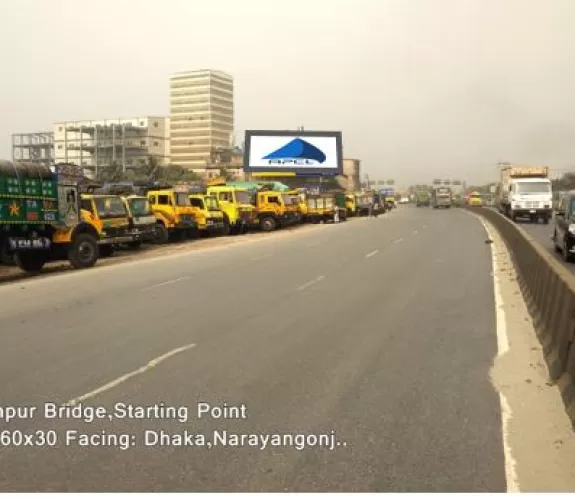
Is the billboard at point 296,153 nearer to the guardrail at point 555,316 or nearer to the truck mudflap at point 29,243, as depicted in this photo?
the truck mudflap at point 29,243

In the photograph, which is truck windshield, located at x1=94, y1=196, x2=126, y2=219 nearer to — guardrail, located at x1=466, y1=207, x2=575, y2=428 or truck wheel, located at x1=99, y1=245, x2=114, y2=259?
truck wheel, located at x1=99, y1=245, x2=114, y2=259

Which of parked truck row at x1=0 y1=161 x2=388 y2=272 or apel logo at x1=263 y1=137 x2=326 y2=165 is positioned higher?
apel logo at x1=263 y1=137 x2=326 y2=165

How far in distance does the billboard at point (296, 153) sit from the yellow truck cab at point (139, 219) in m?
52.1

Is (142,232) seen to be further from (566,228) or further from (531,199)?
(531,199)

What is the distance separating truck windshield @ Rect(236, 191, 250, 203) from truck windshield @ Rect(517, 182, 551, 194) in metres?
16.9

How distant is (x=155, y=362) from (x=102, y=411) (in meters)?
1.72

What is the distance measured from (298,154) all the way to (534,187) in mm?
38556

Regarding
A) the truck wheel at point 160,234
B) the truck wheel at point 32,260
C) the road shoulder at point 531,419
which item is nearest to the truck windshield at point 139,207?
the truck wheel at point 160,234

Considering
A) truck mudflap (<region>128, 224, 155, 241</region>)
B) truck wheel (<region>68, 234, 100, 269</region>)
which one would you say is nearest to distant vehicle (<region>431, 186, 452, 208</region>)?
truck mudflap (<region>128, 224, 155, 241</region>)

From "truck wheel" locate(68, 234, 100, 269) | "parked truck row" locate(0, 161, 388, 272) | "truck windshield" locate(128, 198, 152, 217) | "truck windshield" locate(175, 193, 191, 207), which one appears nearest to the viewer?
"parked truck row" locate(0, 161, 388, 272)

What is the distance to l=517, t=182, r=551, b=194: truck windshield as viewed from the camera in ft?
135

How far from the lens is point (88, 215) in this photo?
20828 millimetres

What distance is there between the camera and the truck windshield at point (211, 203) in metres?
33.3
